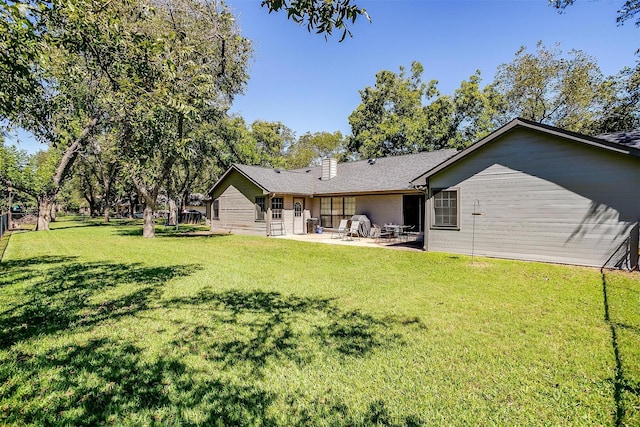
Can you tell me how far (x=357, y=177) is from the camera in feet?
62.0

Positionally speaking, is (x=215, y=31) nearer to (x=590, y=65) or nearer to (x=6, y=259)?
(x=6, y=259)

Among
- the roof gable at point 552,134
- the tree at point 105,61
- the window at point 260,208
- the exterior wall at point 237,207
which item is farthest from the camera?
the exterior wall at point 237,207

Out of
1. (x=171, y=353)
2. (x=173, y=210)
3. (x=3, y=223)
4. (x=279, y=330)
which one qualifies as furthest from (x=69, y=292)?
(x=173, y=210)

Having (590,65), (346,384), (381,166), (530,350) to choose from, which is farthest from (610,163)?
(590,65)

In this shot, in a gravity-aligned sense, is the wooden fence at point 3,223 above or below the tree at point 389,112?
below

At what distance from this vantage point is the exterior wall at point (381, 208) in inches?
633

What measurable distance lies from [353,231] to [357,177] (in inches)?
170

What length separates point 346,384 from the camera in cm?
304

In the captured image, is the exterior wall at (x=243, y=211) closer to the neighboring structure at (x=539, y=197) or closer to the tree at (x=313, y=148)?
the neighboring structure at (x=539, y=197)

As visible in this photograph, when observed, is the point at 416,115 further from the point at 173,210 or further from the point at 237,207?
the point at 173,210

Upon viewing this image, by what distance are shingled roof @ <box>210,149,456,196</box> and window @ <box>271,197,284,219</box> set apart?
0.76m

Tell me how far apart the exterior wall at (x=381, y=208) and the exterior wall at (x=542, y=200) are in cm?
477

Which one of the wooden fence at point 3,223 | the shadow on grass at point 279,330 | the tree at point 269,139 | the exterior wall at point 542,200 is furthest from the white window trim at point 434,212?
the tree at point 269,139

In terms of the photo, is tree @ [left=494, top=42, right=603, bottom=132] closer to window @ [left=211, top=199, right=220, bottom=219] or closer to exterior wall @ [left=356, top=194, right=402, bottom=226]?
exterior wall @ [left=356, top=194, right=402, bottom=226]
